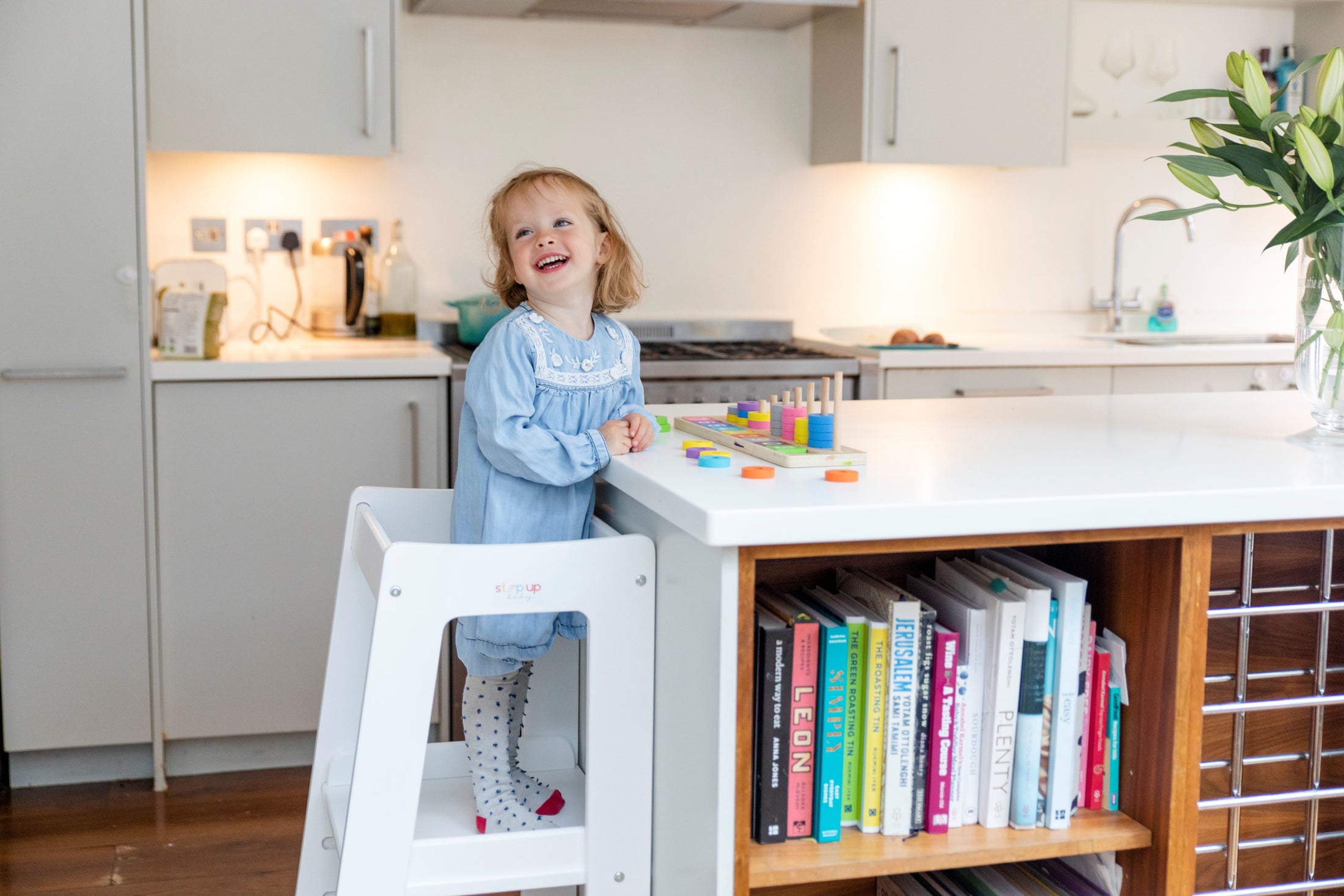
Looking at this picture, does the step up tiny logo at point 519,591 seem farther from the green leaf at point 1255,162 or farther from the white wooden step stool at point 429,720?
the green leaf at point 1255,162

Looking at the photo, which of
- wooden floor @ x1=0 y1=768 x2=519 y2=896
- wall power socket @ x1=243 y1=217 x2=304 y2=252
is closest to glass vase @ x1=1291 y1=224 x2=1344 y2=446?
wooden floor @ x1=0 y1=768 x2=519 y2=896

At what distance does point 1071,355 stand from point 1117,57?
1.04 meters

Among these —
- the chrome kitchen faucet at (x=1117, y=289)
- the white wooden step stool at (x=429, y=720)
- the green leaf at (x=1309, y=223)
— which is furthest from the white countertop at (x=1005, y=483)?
the chrome kitchen faucet at (x=1117, y=289)

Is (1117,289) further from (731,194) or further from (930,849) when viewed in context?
(930,849)

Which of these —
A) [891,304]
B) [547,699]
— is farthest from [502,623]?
[891,304]

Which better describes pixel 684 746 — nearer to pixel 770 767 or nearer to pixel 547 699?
pixel 770 767

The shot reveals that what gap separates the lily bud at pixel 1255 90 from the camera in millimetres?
1516

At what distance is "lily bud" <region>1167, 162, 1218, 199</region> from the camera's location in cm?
156

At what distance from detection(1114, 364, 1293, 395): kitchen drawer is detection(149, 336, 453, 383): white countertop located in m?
1.64

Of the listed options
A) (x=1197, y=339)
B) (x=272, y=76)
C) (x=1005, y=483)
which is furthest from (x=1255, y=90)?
(x=1197, y=339)

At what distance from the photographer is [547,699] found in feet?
5.52

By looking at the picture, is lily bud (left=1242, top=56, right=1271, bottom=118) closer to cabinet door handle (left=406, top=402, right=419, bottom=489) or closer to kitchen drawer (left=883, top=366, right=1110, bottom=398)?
kitchen drawer (left=883, top=366, right=1110, bottom=398)

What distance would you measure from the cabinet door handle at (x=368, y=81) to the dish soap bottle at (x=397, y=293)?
1.56ft

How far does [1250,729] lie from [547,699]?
2.74ft
